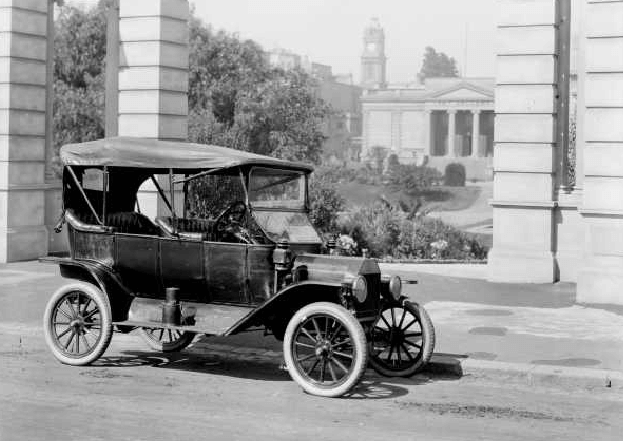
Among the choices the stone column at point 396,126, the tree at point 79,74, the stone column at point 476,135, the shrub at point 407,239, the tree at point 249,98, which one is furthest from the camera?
the stone column at point 396,126

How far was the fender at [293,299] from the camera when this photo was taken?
30.7 ft

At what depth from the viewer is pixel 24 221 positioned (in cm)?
2072

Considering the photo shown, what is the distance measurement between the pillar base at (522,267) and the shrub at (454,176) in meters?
75.8

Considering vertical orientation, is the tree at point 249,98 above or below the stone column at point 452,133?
below

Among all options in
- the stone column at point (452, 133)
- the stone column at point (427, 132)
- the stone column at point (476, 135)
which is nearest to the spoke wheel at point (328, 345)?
the stone column at point (476, 135)

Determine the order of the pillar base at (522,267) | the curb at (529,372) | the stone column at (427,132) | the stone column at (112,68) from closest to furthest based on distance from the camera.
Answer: the curb at (529,372), the pillar base at (522,267), the stone column at (112,68), the stone column at (427,132)

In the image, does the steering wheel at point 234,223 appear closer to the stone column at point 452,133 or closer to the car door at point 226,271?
the car door at point 226,271

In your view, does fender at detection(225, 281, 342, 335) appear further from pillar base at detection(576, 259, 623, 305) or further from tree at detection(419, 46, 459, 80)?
tree at detection(419, 46, 459, 80)

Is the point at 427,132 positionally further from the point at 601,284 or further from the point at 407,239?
the point at 601,284

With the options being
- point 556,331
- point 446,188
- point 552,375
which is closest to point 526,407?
point 552,375

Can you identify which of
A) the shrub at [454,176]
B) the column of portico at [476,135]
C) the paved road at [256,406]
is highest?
the column of portico at [476,135]

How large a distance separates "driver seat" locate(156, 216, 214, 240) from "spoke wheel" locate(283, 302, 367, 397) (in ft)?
5.47

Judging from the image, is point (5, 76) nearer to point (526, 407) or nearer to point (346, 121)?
point (526, 407)

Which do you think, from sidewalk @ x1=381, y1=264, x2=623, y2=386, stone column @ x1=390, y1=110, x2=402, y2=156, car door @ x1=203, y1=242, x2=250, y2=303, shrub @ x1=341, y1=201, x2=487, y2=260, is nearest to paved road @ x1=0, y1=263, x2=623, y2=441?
sidewalk @ x1=381, y1=264, x2=623, y2=386
